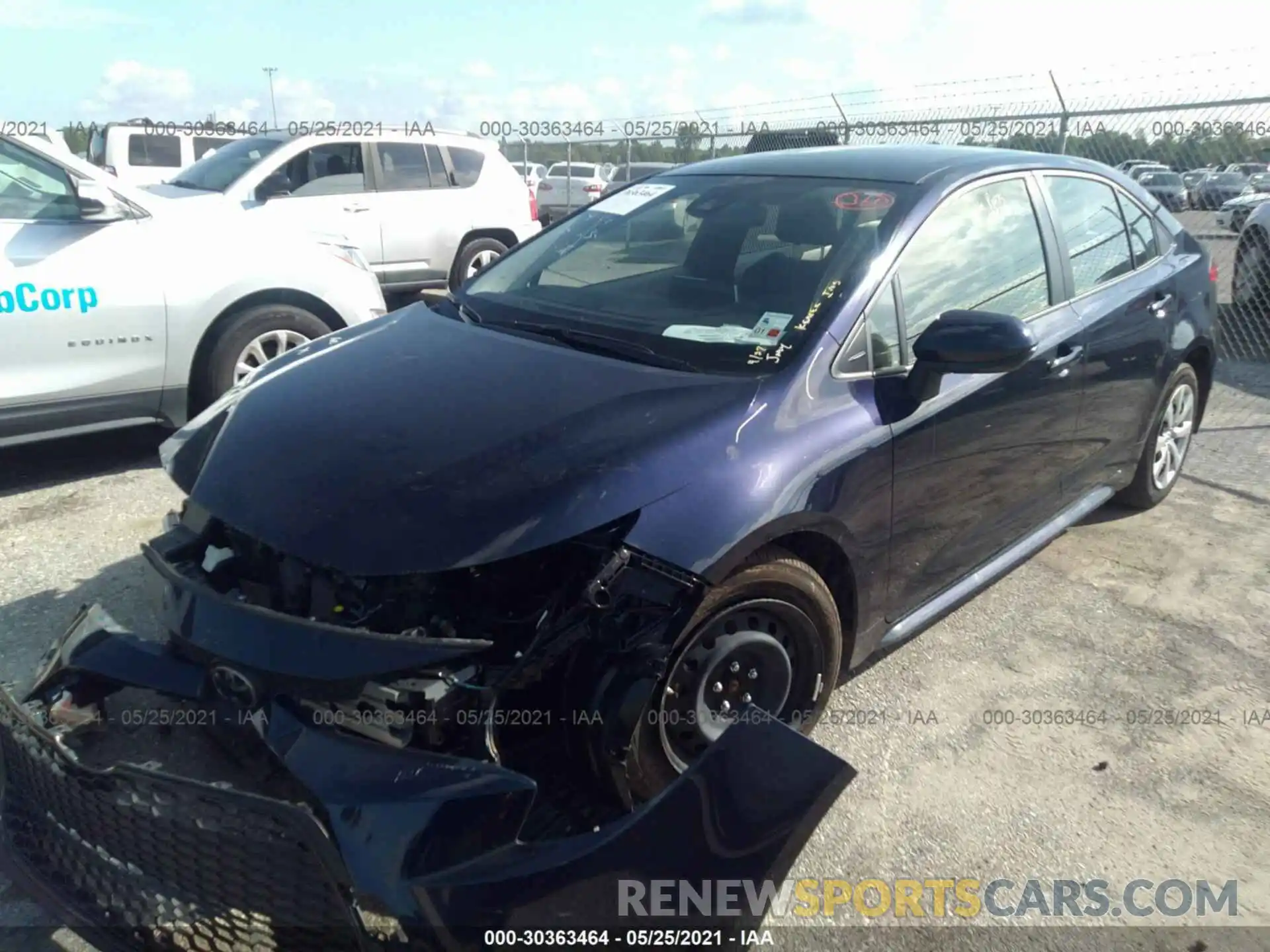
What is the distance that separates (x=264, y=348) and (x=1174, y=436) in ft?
15.1

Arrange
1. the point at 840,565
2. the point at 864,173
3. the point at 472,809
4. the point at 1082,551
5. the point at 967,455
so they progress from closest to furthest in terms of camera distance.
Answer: the point at 472,809 → the point at 840,565 → the point at 967,455 → the point at 864,173 → the point at 1082,551

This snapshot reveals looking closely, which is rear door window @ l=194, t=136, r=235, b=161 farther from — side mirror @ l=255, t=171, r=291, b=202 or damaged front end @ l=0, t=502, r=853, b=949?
damaged front end @ l=0, t=502, r=853, b=949

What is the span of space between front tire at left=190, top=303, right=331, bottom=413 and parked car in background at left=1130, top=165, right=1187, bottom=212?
8293mm

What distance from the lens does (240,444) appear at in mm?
2641

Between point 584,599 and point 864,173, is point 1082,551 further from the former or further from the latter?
point 584,599

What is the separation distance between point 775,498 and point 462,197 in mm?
8291

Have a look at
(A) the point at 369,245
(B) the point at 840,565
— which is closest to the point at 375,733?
(B) the point at 840,565

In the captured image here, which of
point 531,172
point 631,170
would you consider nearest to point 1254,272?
point 631,170

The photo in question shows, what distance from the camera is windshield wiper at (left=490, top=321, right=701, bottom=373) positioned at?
284 centimetres

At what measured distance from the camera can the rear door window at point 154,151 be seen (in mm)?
15641

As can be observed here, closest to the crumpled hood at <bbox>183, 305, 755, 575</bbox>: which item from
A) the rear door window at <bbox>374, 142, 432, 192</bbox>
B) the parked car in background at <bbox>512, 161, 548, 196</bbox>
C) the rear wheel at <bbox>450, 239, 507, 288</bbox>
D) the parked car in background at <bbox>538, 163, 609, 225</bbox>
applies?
the rear door window at <bbox>374, 142, 432, 192</bbox>

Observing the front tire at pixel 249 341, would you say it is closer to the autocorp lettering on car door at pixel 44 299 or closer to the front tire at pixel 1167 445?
the autocorp lettering on car door at pixel 44 299

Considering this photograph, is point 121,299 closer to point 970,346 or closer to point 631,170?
point 970,346

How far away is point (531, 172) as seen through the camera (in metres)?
19.7
